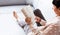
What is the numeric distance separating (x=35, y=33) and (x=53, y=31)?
0.18 m

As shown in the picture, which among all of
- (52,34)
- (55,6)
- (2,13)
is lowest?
(52,34)

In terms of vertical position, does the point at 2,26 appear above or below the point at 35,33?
above

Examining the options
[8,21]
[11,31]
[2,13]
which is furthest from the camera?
[2,13]

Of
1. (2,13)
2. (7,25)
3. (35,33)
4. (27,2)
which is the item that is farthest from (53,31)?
(27,2)

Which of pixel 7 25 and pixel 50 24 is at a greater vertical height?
pixel 7 25

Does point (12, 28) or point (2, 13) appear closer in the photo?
point (12, 28)

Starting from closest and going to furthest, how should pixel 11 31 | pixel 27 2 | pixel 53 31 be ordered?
pixel 53 31 < pixel 11 31 < pixel 27 2

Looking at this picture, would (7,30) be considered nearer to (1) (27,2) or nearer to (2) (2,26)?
(2) (2,26)

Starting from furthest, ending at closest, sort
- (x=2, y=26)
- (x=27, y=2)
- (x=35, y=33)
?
(x=27, y=2) < (x=2, y=26) < (x=35, y=33)

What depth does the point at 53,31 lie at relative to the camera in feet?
3.16

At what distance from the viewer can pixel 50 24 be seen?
3.24 ft

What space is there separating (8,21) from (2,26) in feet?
0.66

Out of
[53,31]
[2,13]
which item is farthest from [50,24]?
[2,13]

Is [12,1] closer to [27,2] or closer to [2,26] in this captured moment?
[27,2]
